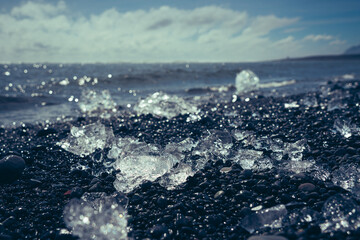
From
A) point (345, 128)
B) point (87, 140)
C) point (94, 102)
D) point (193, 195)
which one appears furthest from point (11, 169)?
point (94, 102)

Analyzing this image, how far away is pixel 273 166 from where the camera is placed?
10.2ft

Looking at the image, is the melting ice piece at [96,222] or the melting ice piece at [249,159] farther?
the melting ice piece at [249,159]

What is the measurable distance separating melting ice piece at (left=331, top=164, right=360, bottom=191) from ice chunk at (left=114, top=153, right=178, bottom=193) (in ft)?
5.87

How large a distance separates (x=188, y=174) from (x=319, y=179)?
141cm

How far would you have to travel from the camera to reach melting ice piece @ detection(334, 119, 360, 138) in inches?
161

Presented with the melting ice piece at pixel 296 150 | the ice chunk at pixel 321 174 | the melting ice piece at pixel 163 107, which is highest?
the melting ice piece at pixel 163 107

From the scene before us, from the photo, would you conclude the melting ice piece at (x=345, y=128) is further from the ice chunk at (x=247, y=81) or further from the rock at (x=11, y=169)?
the ice chunk at (x=247, y=81)

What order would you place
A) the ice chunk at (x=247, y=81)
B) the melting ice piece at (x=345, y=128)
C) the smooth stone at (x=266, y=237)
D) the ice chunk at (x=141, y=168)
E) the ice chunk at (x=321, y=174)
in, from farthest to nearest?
the ice chunk at (x=247, y=81) → the melting ice piece at (x=345, y=128) → the ice chunk at (x=141, y=168) → the ice chunk at (x=321, y=174) → the smooth stone at (x=266, y=237)

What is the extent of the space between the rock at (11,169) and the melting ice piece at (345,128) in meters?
4.73

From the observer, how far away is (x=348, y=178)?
251 cm

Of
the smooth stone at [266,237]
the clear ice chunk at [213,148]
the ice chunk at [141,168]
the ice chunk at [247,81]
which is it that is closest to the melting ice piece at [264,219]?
the smooth stone at [266,237]

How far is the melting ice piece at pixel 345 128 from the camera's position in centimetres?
408

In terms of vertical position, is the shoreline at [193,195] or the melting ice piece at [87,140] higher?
the melting ice piece at [87,140]

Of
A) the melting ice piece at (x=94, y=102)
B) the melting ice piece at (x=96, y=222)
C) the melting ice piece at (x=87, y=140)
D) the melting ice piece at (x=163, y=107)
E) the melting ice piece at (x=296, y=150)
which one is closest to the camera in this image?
the melting ice piece at (x=96, y=222)
